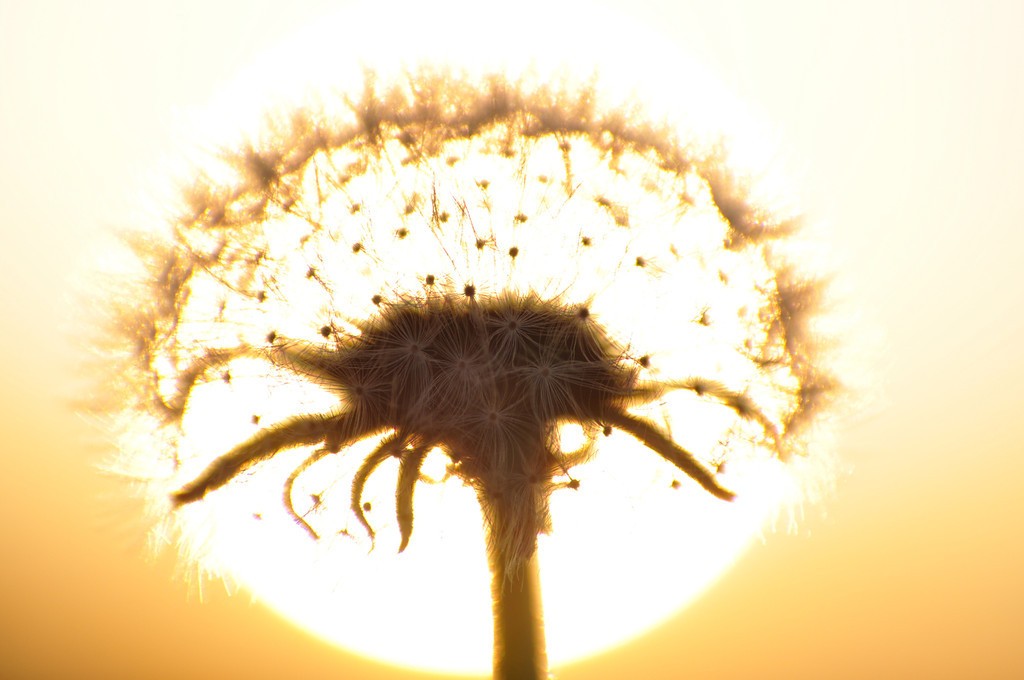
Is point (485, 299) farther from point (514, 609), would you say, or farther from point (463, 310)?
point (514, 609)

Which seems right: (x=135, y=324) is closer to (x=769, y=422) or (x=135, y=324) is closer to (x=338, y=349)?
(x=338, y=349)

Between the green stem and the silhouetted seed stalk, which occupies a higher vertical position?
the silhouetted seed stalk

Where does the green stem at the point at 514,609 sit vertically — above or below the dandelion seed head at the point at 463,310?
below

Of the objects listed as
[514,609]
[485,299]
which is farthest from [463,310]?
[514,609]

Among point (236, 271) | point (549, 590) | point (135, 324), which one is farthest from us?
point (549, 590)

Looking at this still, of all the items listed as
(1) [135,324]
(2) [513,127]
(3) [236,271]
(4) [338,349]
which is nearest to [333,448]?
(4) [338,349]

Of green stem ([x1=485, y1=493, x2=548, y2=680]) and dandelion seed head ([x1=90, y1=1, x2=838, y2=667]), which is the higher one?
dandelion seed head ([x1=90, y1=1, x2=838, y2=667])

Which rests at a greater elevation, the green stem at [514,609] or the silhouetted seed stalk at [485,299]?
the silhouetted seed stalk at [485,299]
